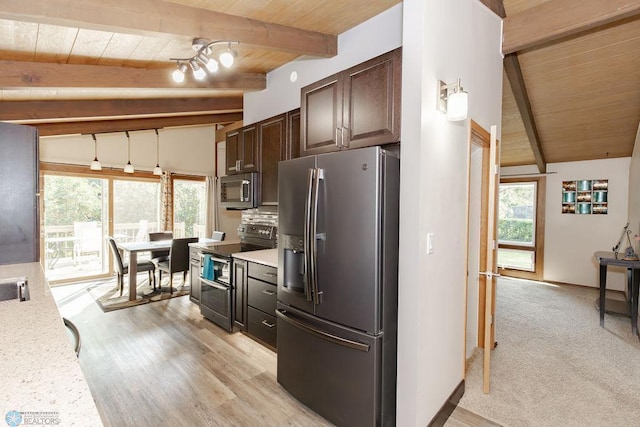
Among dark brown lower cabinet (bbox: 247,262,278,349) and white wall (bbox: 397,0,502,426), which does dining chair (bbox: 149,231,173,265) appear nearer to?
dark brown lower cabinet (bbox: 247,262,278,349)

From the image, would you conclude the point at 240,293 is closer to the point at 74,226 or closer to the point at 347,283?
the point at 347,283

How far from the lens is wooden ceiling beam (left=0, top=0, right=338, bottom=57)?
1876 mm

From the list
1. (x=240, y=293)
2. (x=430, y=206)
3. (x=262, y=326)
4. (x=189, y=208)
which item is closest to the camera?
(x=430, y=206)

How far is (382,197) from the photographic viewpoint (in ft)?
6.04

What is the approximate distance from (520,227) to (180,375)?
6.73 meters

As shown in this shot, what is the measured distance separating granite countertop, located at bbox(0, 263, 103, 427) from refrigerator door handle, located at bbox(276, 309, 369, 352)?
→ 137cm

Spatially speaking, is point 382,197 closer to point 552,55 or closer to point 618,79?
point 552,55

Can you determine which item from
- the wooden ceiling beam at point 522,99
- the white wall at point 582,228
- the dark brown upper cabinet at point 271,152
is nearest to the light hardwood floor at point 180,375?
the dark brown upper cabinet at point 271,152

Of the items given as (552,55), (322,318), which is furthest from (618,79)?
(322,318)

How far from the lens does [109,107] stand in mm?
3912

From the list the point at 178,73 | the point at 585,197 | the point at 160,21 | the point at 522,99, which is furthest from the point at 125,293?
the point at 585,197

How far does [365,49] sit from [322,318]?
234 cm

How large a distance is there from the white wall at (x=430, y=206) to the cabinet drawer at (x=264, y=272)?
4.28 feet

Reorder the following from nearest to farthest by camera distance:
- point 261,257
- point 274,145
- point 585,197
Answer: point 261,257
point 274,145
point 585,197
